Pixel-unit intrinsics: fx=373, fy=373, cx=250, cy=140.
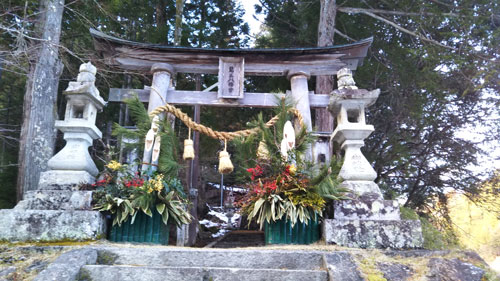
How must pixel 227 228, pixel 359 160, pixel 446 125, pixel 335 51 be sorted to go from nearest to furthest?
pixel 359 160
pixel 335 51
pixel 446 125
pixel 227 228

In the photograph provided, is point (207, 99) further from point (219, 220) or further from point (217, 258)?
point (219, 220)

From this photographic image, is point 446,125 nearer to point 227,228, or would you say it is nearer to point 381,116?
point 381,116

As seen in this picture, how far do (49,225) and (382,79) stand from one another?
8076mm

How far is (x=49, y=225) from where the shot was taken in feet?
12.9

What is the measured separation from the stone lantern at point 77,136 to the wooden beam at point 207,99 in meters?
1.45

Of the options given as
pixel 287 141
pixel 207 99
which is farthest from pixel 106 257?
pixel 207 99

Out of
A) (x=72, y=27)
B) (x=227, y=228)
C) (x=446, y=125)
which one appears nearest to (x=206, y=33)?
(x=72, y=27)

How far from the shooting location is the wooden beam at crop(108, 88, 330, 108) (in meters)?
6.41

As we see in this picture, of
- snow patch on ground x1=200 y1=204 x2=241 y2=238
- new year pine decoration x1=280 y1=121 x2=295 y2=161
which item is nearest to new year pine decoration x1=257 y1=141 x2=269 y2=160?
new year pine decoration x1=280 y1=121 x2=295 y2=161

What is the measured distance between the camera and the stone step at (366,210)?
13.5ft

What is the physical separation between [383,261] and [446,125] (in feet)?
25.5

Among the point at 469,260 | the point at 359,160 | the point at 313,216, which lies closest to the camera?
the point at 469,260

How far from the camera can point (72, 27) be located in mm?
8742

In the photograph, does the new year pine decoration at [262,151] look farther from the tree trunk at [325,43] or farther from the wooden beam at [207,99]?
the tree trunk at [325,43]
